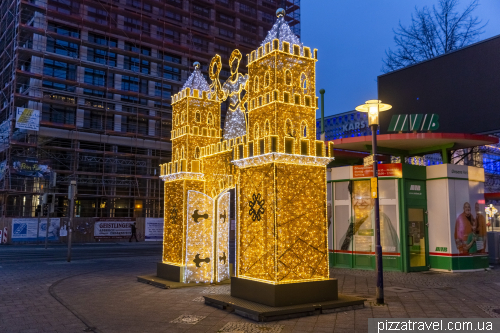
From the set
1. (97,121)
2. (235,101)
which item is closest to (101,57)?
(97,121)

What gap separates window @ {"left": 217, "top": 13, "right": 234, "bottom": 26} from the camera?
56.1 metres

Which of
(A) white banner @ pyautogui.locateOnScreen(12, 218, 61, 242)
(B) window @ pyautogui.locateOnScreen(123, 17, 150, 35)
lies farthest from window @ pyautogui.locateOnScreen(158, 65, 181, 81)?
(A) white banner @ pyautogui.locateOnScreen(12, 218, 61, 242)

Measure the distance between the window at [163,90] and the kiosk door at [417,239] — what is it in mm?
35270

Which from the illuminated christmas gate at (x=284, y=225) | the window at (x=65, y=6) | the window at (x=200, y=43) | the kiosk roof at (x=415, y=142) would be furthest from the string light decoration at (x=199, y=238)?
the window at (x=200, y=43)

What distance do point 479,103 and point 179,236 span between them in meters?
19.4

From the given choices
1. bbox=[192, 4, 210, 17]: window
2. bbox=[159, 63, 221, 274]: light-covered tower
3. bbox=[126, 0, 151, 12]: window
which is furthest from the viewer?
bbox=[192, 4, 210, 17]: window

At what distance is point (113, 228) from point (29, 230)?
616 centimetres

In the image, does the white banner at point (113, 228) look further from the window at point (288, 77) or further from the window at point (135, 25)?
the window at point (288, 77)

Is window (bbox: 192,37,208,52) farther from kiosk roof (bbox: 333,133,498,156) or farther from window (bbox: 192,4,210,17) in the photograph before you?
kiosk roof (bbox: 333,133,498,156)

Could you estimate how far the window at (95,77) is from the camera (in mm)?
42969

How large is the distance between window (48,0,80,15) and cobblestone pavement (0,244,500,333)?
34.6 m

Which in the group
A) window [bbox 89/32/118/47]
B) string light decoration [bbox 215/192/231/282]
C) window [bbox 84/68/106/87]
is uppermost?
window [bbox 89/32/118/47]

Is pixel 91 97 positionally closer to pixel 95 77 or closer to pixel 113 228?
pixel 95 77

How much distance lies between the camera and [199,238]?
42.3 feet
